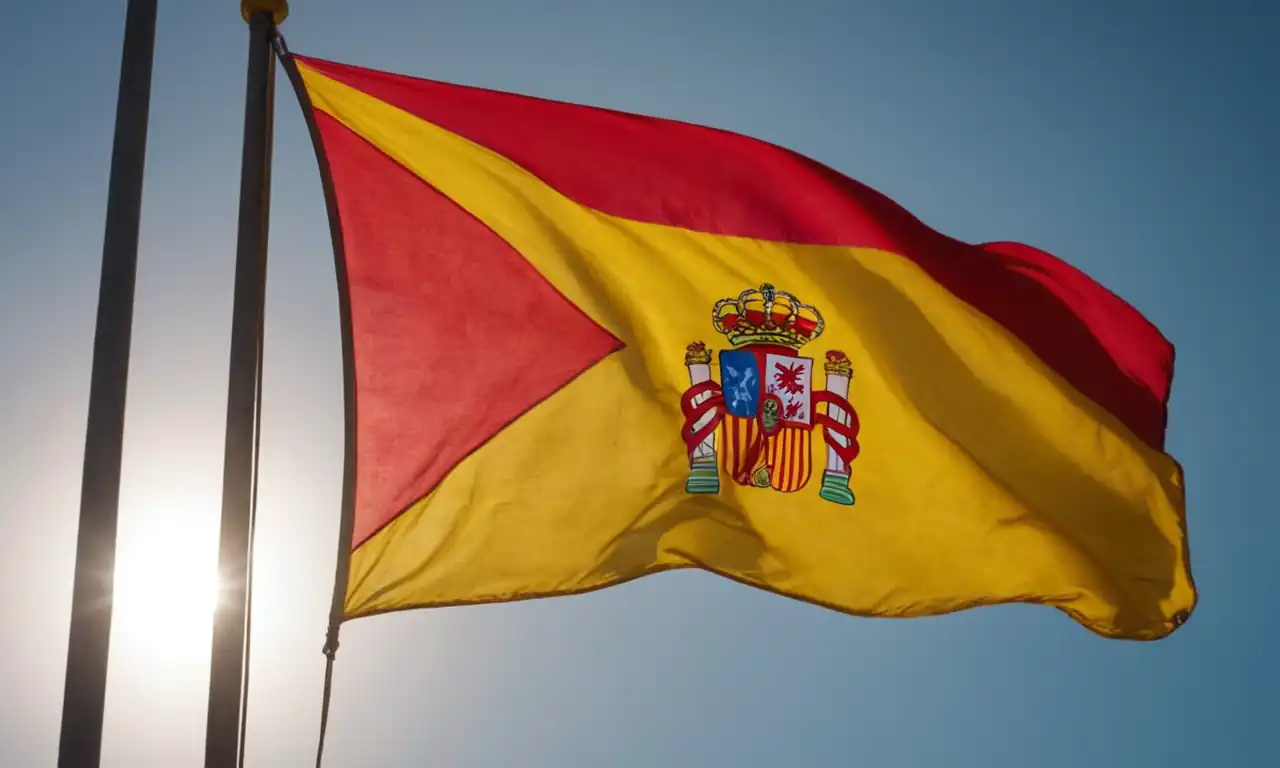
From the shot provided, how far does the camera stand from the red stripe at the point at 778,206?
801 cm

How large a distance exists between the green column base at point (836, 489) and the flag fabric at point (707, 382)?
0.02 meters

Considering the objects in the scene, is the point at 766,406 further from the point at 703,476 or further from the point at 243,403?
the point at 243,403

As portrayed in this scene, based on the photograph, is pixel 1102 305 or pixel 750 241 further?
pixel 1102 305

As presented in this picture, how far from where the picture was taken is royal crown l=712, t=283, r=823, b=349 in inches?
323

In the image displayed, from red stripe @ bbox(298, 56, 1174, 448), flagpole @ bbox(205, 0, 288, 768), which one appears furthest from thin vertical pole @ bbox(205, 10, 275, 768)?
red stripe @ bbox(298, 56, 1174, 448)

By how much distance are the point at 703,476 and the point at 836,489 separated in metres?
0.94

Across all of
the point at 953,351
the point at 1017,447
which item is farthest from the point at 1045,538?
the point at 953,351

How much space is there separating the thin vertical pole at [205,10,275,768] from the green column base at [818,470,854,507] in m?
3.77

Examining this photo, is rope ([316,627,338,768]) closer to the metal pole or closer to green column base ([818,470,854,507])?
the metal pole

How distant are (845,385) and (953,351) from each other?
0.88 meters

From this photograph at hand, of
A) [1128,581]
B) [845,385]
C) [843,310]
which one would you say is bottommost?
[1128,581]

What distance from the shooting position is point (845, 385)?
830 cm

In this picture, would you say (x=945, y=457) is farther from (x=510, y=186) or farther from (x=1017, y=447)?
(x=510, y=186)

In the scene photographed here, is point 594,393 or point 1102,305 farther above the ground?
point 1102,305
